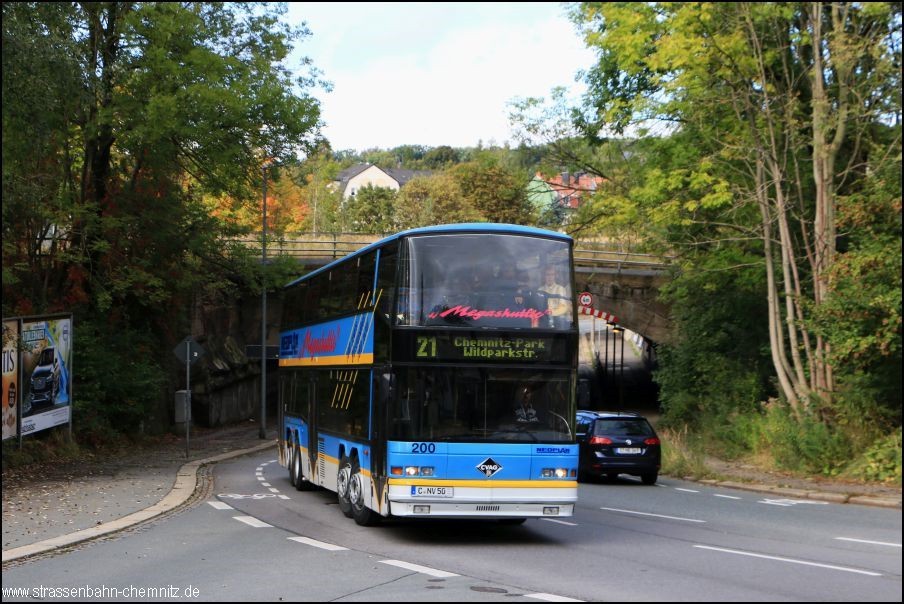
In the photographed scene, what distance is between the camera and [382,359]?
44.5 ft

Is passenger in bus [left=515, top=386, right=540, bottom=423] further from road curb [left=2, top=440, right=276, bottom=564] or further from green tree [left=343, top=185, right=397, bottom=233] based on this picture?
green tree [left=343, top=185, right=397, bottom=233]

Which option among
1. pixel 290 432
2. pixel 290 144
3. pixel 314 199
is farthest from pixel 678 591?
pixel 314 199

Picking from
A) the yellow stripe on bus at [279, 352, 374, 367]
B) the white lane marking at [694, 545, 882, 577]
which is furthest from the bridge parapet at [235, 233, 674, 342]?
the white lane marking at [694, 545, 882, 577]

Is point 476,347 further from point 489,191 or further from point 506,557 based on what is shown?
point 489,191

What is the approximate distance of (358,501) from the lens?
14805mm

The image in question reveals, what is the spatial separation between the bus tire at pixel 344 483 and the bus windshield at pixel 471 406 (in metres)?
2.72

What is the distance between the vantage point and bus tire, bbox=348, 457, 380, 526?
47.7ft

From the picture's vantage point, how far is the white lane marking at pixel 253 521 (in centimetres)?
1464

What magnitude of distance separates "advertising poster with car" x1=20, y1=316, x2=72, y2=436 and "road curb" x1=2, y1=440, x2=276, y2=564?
3276 mm

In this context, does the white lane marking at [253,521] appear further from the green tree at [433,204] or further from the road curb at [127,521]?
the green tree at [433,204]

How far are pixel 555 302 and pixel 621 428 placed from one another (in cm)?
1027

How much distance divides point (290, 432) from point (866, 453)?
1200 centimetres

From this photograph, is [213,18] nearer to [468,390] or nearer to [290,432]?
[290,432]

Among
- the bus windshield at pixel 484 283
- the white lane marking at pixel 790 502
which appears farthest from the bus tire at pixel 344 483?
the white lane marking at pixel 790 502
